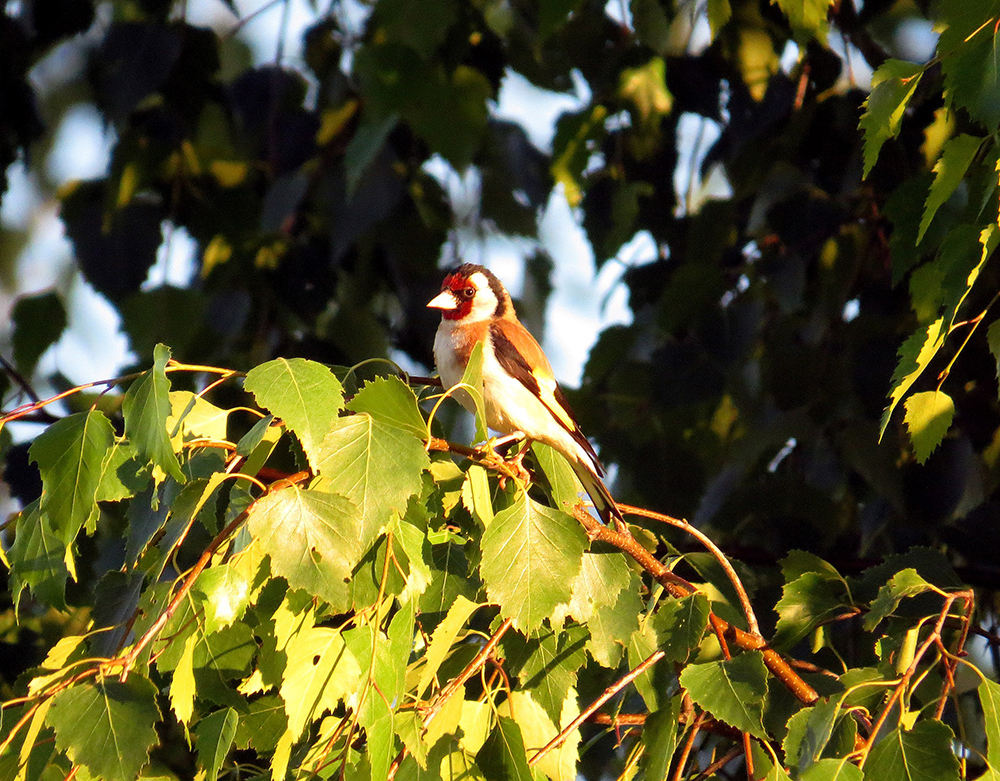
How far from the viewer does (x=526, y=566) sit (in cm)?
160

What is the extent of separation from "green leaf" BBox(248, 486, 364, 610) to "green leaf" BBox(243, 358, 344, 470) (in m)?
0.07

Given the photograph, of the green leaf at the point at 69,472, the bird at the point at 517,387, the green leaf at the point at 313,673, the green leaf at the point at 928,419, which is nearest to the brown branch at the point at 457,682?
the green leaf at the point at 313,673

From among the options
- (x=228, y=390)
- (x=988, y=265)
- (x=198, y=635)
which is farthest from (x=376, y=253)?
(x=198, y=635)

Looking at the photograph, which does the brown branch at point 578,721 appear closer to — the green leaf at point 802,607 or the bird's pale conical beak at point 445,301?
the green leaf at point 802,607

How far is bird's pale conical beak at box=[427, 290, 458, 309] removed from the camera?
362 cm

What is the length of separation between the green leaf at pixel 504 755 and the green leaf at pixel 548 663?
0.40 feet

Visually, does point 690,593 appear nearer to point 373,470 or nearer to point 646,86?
point 373,470

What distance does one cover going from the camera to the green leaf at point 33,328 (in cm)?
380

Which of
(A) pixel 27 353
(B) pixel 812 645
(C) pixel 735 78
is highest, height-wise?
(A) pixel 27 353

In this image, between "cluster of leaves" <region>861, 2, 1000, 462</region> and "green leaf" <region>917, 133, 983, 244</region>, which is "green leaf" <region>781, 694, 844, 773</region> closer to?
"cluster of leaves" <region>861, 2, 1000, 462</region>

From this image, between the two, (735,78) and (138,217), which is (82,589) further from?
(735,78)

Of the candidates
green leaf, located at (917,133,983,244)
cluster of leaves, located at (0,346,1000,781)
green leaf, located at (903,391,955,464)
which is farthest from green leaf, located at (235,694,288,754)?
green leaf, located at (917,133,983,244)

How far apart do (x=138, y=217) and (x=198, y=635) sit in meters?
2.90

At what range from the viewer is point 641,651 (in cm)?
188
